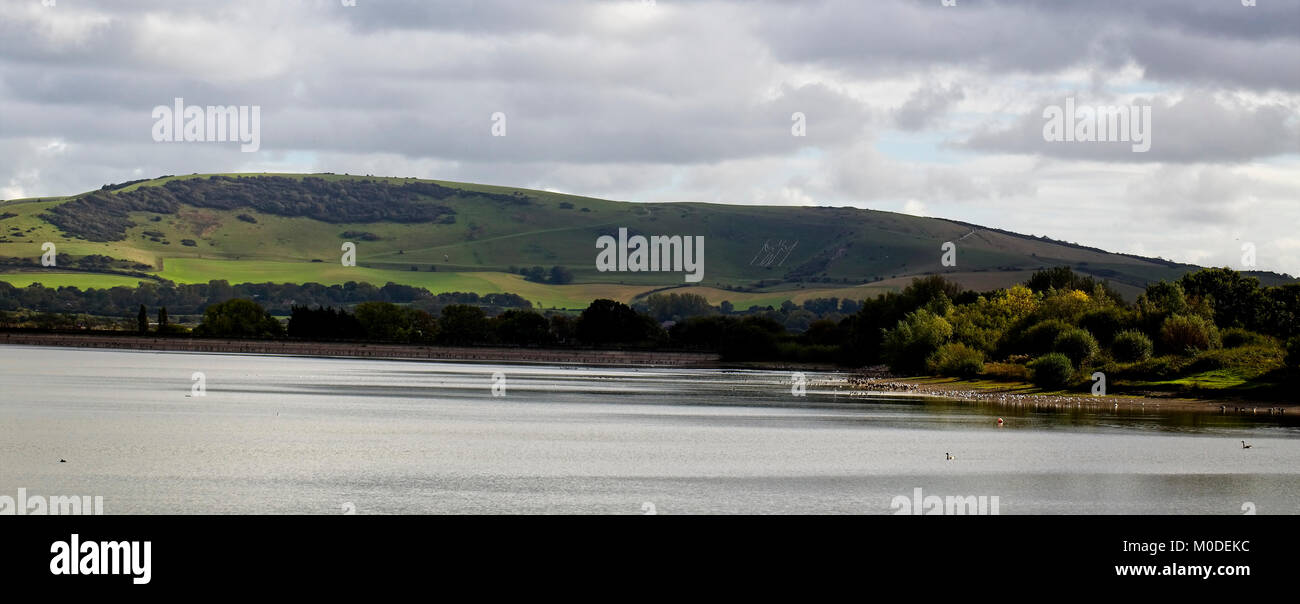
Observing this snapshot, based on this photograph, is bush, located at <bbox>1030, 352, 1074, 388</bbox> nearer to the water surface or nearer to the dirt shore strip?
the dirt shore strip

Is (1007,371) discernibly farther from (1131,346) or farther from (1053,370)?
(1131,346)

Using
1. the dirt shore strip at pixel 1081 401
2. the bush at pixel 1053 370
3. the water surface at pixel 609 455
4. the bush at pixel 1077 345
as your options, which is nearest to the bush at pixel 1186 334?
the bush at pixel 1077 345

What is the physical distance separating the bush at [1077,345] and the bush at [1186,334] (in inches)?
253

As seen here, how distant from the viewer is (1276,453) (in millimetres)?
70125

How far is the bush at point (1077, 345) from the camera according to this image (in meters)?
132

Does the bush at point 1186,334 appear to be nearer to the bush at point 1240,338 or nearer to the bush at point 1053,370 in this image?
the bush at point 1240,338

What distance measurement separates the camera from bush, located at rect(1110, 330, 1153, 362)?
128875 millimetres

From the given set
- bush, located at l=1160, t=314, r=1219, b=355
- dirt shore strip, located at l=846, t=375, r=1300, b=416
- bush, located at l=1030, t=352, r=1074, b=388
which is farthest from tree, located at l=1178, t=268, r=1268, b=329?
bush, located at l=1030, t=352, r=1074, b=388

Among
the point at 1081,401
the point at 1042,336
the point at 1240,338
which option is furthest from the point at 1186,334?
the point at 1081,401

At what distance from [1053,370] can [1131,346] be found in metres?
7.94

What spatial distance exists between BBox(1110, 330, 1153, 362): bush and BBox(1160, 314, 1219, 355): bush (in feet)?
6.18
